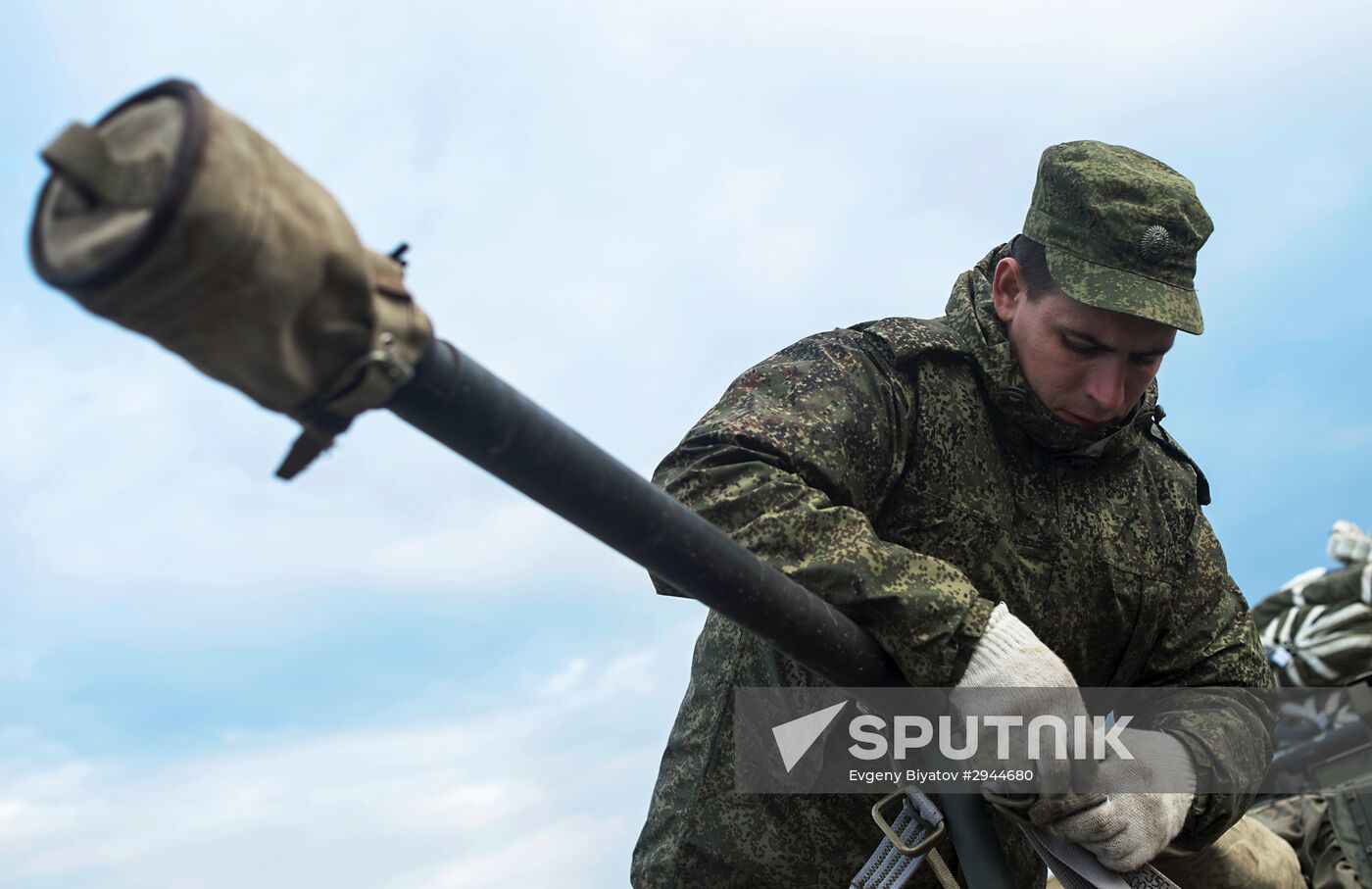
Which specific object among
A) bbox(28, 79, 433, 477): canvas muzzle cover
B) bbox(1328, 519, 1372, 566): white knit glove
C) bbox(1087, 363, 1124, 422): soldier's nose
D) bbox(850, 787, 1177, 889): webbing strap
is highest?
bbox(1328, 519, 1372, 566): white knit glove

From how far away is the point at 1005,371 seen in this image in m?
3.68

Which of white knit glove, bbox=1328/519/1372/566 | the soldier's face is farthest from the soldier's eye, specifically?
white knit glove, bbox=1328/519/1372/566

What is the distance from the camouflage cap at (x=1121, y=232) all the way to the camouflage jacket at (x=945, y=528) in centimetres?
25

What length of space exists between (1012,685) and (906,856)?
0.53 m

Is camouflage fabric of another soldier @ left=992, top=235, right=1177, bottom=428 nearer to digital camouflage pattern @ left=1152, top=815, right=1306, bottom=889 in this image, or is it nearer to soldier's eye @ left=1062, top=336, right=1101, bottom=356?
soldier's eye @ left=1062, top=336, right=1101, bottom=356

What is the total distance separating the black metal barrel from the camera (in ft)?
6.21

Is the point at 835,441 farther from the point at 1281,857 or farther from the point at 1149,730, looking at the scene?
the point at 1281,857

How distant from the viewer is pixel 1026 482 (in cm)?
380

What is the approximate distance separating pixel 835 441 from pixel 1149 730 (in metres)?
1.22

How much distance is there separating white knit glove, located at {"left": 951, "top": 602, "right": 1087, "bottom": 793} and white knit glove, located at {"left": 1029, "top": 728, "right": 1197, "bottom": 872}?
23 cm

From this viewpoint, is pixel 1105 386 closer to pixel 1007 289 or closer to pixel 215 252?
pixel 1007 289

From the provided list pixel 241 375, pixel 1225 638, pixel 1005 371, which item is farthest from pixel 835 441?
pixel 241 375

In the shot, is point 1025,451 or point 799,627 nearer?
point 799,627

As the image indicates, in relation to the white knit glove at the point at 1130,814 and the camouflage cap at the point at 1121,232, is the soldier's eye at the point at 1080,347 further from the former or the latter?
the white knit glove at the point at 1130,814
